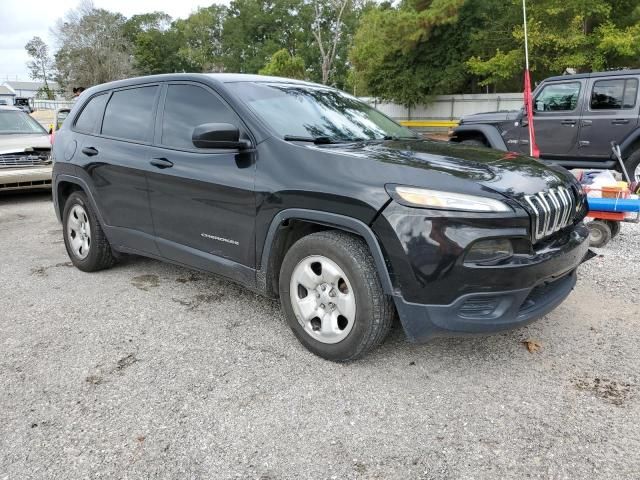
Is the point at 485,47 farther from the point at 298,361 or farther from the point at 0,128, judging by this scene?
the point at 298,361

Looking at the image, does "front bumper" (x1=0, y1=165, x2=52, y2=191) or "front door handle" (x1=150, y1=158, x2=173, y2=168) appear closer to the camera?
"front door handle" (x1=150, y1=158, x2=173, y2=168)

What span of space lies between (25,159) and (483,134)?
25.9 ft

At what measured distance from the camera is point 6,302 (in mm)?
4070

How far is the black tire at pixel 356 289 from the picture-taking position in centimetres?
274

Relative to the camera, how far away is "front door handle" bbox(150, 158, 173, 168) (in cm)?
367

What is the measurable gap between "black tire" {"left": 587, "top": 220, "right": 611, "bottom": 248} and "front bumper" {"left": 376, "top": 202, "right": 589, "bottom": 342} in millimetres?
3226

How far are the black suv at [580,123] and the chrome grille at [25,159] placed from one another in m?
7.22

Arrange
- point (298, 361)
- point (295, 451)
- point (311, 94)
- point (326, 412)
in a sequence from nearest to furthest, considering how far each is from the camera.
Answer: point (295, 451)
point (326, 412)
point (298, 361)
point (311, 94)

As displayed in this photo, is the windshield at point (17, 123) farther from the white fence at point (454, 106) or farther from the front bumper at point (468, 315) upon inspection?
the white fence at point (454, 106)

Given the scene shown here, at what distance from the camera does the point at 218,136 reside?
3.11 m

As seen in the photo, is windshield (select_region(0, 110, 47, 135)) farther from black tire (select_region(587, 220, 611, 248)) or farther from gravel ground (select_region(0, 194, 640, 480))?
black tire (select_region(587, 220, 611, 248))

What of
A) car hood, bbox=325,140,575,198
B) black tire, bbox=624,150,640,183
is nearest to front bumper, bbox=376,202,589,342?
car hood, bbox=325,140,575,198

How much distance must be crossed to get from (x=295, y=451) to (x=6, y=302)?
2994 millimetres

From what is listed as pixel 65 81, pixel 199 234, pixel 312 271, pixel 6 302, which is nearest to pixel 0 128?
pixel 6 302
